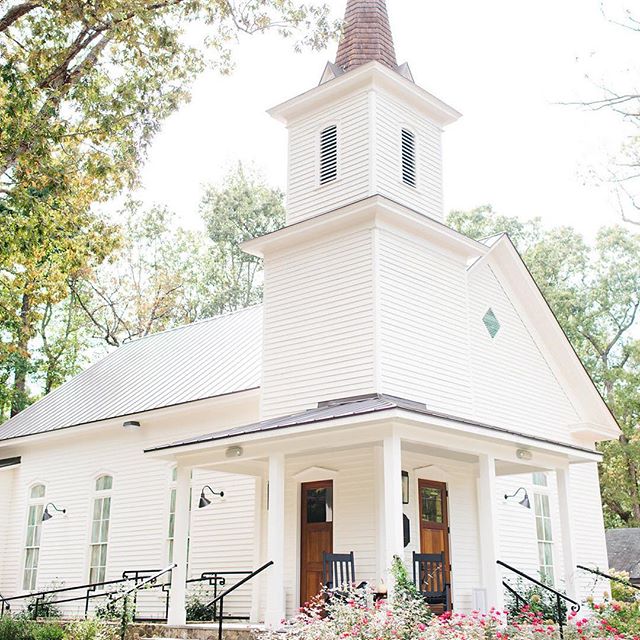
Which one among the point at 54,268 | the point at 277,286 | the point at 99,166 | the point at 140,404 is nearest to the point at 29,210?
the point at 99,166

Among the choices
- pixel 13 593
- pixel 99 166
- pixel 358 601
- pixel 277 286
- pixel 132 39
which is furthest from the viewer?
pixel 13 593

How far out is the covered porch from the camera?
10.8 metres

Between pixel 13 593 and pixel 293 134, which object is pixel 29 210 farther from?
pixel 13 593

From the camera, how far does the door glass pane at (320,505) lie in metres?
13.4

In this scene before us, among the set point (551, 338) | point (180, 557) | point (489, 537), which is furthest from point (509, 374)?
point (180, 557)

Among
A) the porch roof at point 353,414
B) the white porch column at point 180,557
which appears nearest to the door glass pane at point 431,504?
the porch roof at point 353,414

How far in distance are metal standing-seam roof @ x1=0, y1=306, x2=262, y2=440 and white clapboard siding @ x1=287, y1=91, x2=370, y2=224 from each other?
149 inches

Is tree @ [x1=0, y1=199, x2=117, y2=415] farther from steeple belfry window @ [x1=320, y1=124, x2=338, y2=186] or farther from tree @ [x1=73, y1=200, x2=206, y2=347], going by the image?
tree @ [x1=73, y1=200, x2=206, y2=347]

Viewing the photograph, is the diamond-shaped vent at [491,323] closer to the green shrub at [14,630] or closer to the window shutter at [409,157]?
the window shutter at [409,157]

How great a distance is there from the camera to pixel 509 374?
1700 centimetres

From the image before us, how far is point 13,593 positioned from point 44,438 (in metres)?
3.88

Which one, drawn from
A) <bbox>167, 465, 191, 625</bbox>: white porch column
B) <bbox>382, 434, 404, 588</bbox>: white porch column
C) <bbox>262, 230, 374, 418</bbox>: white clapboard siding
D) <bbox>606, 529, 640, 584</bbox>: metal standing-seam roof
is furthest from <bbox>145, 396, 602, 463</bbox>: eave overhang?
<bbox>606, 529, 640, 584</bbox>: metal standing-seam roof

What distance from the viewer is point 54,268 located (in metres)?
16.2

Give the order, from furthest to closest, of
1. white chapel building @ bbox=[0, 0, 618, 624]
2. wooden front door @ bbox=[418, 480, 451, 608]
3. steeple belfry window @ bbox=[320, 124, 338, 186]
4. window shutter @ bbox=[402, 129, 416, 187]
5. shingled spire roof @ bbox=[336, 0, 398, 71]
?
shingled spire roof @ bbox=[336, 0, 398, 71] → window shutter @ bbox=[402, 129, 416, 187] → steeple belfry window @ bbox=[320, 124, 338, 186] → wooden front door @ bbox=[418, 480, 451, 608] → white chapel building @ bbox=[0, 0, 618, 624]
